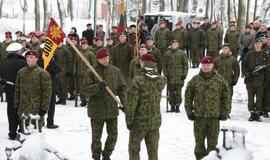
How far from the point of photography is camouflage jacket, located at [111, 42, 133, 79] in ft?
49.3

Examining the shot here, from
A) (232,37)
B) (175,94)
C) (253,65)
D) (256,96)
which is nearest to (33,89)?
(175,94)

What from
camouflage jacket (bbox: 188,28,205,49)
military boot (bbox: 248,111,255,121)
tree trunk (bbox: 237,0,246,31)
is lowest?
military boot (bbox: 248,111,255,121)

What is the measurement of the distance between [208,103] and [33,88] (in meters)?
3.03

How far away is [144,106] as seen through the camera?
7.37 meters

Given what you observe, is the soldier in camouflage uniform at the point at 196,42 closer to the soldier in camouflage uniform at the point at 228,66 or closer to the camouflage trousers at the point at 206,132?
the soldier in camouflage uniform at the point at 228,66

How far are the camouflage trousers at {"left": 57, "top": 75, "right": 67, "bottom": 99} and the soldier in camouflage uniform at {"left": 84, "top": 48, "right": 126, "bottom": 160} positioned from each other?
6747mm

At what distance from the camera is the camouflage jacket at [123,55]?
49.3 ft

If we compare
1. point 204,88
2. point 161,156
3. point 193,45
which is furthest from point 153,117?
point 193,45

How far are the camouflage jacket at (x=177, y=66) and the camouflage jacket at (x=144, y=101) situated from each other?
5.90 m

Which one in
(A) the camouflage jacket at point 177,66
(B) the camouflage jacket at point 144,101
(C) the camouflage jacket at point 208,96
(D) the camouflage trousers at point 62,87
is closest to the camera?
(B) the camouflage jacket at point 144,101

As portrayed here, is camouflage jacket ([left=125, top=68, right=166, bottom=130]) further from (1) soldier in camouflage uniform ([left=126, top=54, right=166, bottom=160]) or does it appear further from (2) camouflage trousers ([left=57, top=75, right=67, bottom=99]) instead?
(2) camouflage trousers ([left=57, top=75, right=67, bottom=99])

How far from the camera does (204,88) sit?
25.9 feet

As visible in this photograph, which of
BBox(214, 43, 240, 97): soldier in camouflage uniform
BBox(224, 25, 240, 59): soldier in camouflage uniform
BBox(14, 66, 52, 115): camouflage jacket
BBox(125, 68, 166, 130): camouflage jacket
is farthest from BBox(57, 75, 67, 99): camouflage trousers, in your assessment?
BBox(125, 68, 166, 130): camouflage jacket

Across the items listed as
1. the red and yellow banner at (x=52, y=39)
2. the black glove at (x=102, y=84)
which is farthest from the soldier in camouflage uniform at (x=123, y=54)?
the black glove at (x=102, y=84)
